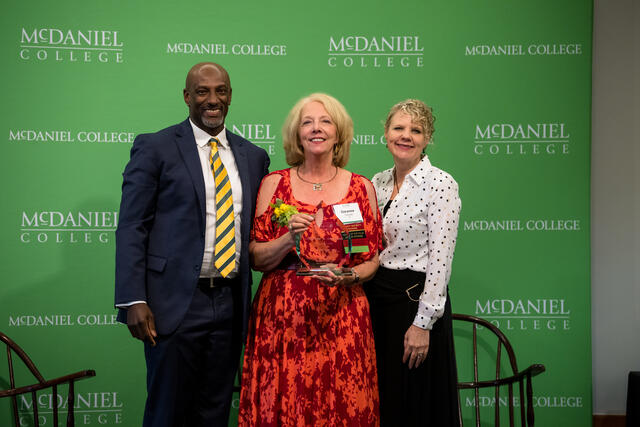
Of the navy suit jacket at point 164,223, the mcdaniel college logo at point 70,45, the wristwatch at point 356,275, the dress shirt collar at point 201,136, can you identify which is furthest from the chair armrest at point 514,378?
the mcdaniel college logo at point 70,45

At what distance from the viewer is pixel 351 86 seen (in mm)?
3365

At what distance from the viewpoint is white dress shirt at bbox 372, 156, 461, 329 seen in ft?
7.69

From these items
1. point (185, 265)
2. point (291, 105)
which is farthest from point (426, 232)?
point (291, 105)

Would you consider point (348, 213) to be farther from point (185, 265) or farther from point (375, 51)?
point (375, 51)

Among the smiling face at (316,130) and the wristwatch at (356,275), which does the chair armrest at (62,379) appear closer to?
the wristwatch at (356,275)

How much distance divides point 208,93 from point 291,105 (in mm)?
1103

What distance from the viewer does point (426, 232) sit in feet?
8.01

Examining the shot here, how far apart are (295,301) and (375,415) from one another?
543 mm

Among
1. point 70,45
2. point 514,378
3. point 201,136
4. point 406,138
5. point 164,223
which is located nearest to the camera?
point 164,223

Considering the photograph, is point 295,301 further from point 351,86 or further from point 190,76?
point 351,86

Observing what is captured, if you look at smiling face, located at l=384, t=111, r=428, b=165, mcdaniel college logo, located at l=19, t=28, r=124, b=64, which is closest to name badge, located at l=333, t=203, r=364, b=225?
smiling face, located at l=384, t=111, r=428, b=165

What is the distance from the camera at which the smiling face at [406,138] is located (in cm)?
252

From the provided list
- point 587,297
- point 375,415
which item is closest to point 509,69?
point 587,297

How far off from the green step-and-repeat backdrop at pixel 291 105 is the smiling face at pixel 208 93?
3.28 ft
